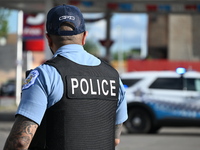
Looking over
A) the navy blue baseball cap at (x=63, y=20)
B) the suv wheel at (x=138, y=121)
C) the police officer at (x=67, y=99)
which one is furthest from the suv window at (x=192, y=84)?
the navy blue baseball cap at (x=63, y=20)

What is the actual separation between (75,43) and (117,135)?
2.03 ft

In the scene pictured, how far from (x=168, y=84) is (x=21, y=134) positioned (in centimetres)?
1290

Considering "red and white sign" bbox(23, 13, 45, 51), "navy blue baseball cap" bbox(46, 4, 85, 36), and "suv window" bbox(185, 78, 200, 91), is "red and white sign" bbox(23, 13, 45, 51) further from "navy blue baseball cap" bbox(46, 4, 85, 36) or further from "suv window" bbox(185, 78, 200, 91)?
"navy blue baseball cap" bbox(46, 4, 85, 36)

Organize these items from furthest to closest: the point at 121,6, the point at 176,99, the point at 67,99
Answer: the point at 121,6, the point at 176,99, the point at 67,99

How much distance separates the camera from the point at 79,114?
3.11 meters

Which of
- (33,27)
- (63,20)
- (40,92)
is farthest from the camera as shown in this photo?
(33,27)

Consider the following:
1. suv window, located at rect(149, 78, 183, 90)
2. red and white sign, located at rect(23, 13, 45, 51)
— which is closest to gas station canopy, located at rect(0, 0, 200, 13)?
red and white sign, located at rect(23, 13, 45, 51)

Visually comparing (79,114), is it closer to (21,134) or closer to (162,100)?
(21,134)

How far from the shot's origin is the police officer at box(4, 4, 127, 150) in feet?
9.87

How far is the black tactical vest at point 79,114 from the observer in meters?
3.08

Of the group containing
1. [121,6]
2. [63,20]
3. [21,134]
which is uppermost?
[63,20]

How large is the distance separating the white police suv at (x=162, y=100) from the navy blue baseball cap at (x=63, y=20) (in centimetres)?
1191

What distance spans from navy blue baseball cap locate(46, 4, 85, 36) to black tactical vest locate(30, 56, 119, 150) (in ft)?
0.50

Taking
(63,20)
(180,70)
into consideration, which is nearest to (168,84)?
(180,70)
